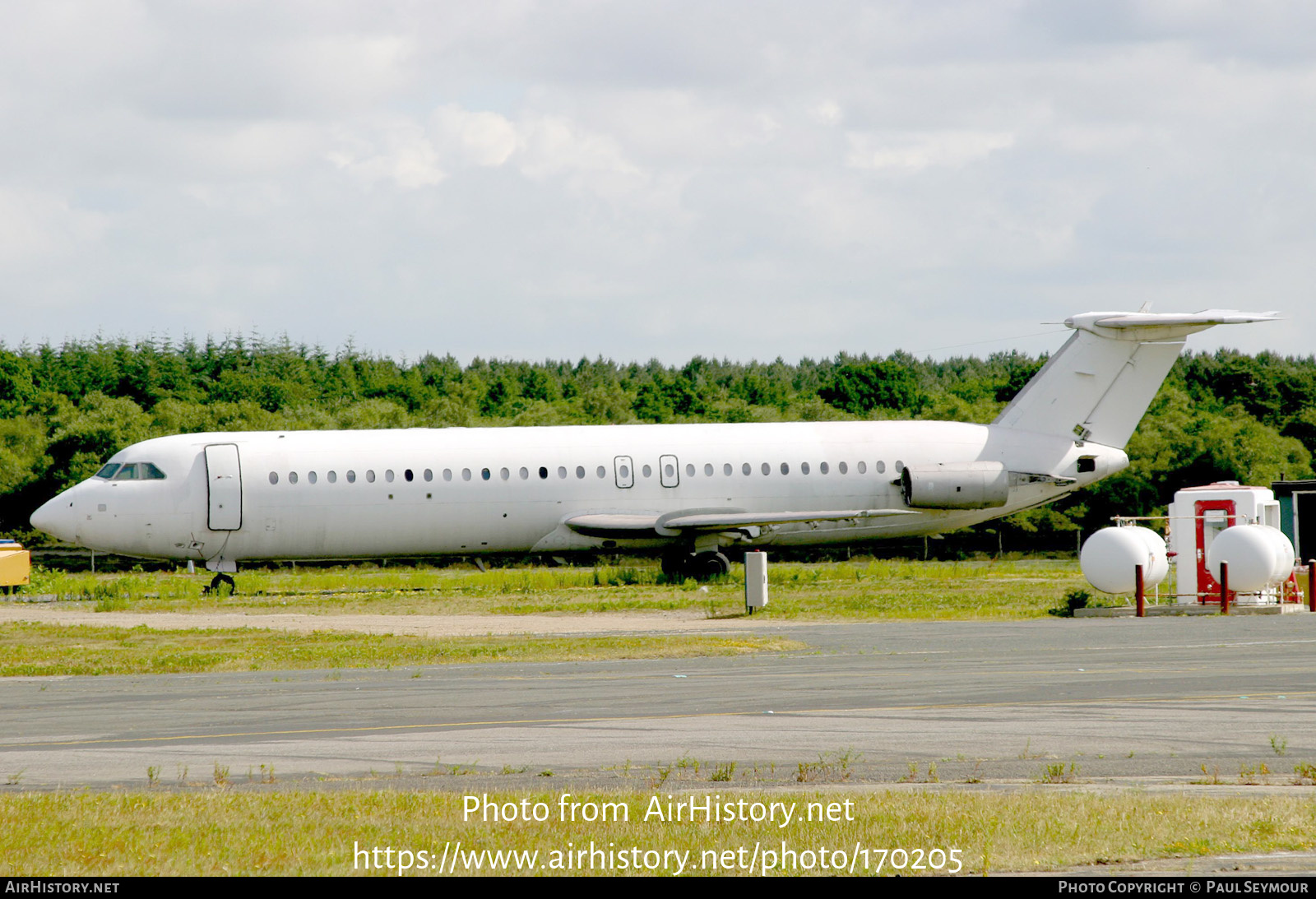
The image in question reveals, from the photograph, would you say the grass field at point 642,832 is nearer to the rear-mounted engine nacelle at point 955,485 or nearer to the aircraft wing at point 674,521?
the aircraft wing at point 674,521

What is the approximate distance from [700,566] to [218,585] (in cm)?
1148

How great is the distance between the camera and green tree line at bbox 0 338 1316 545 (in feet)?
171

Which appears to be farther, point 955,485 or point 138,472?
point 955,485

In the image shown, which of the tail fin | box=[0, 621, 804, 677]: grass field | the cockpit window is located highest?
the tail fin

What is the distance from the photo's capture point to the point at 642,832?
8.17 metres

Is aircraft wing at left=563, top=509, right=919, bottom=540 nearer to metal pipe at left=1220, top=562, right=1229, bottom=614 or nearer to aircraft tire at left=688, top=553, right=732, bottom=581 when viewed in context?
aircraft tire at left=688, top=553, right=732, bottom=581

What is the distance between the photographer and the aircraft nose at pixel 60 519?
32844 mm

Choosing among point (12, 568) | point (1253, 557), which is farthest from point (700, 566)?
point (12, 568)

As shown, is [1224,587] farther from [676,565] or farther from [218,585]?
[218,585]

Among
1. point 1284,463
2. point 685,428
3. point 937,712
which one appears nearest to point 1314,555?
point 1284,463

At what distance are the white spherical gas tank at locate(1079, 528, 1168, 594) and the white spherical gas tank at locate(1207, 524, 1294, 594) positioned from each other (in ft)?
3.83

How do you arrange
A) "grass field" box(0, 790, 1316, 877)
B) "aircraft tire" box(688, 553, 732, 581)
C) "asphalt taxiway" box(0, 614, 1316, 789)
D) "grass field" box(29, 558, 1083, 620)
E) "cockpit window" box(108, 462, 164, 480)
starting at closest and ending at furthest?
"grass field" box(0, 790, 1316, 877) < "asphalt taxiway" box(0, 614, 1316, 789) < "grass field" box(29, 558, 1083, 620) < "cockpit window" box(108, 462, 164, 480) < "aircraft tire" box(688, 553, 732, 581)

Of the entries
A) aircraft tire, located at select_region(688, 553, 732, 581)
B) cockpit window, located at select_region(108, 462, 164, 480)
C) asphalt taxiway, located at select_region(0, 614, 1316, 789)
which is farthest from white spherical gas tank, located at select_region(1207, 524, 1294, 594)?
cockpit window, located at select_region(108, 462, 164, 480)

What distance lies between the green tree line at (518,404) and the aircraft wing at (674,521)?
62.6ft
